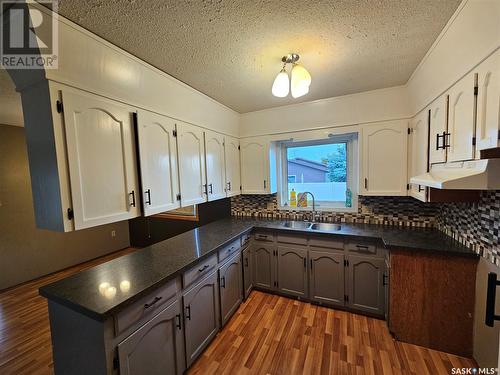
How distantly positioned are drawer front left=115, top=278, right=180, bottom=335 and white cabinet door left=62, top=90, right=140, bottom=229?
1.82 feet

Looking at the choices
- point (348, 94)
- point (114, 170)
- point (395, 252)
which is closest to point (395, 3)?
point (348, 94)

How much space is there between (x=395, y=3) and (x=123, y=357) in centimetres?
238

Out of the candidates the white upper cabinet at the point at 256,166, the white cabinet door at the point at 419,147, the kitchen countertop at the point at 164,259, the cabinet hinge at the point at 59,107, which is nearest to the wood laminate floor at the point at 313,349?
the kitchen countertop at the point at 164,259

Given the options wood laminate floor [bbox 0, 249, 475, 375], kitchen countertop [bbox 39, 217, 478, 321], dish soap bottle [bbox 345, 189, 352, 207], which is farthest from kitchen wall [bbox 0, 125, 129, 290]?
dish soap bottle [bbox 345, 189, 352, 207]

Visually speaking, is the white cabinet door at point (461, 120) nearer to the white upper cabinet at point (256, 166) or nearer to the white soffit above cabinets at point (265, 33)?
the white soffit above cabinets at point (265, 33)

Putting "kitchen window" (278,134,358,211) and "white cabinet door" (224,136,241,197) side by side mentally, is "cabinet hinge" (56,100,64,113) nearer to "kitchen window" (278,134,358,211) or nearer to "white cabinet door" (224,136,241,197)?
"white cabinet door" (224,136,241,197)

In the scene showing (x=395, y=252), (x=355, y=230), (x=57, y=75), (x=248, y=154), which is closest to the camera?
(x=57, y=75)

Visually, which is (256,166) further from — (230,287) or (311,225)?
(230,287)

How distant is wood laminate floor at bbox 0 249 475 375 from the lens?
1.56 meters

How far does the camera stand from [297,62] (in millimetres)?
1644

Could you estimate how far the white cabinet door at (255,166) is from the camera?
9.22 ft

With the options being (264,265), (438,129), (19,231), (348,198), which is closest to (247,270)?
(264,265)

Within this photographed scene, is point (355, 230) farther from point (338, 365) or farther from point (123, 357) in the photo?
point (123, 357)

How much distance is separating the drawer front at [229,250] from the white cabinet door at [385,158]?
1.53m
